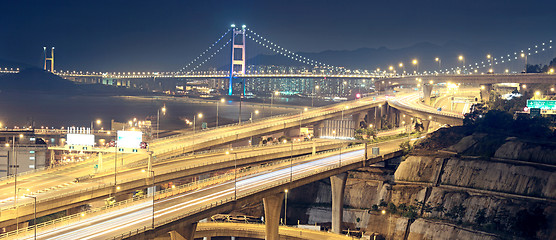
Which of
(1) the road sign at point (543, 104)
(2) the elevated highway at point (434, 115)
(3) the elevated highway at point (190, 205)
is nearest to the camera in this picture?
(3) the elevated highway at point (190, 205)

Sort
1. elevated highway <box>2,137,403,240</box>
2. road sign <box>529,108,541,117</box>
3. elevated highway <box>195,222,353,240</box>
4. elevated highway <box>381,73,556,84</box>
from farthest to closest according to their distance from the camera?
elevated highway <box>381,73,556,84</box> < road sign <box>529,108,541,117</box> < elevated highway <box>195,222,353,240</box> < elevated highway <box>2,137,403,240</box>

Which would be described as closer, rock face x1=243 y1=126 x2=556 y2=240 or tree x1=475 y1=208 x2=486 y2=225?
rock face x1=243 y1=126 x2=556 y2=240

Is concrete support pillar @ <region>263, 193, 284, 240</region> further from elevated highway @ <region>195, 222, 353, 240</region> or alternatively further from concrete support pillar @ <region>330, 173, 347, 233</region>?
concrete support pillar @ <region>330, 173, 347, 233</region>

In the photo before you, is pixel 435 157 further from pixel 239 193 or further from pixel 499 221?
A: pixel 239 193

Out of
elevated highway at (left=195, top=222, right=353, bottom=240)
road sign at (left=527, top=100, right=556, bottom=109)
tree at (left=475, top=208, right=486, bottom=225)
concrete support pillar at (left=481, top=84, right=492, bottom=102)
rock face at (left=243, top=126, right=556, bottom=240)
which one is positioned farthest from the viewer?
concrete support pillar at (left=481, top=84, right=492, bottom=102)

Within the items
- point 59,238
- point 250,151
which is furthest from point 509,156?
point 59,238

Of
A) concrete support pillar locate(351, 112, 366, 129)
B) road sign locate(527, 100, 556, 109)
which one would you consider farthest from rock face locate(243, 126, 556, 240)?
concrete support pillar locate(351, 112, 366, 129)

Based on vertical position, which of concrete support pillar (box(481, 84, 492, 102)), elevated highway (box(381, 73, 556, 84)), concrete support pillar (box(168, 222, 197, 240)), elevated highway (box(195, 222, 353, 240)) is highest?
elevated highway (box(381, 73, 556, 84))

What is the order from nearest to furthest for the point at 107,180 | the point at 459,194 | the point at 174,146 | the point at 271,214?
the point at 107,180 < the point at 271,214 < the point at 459,194 < the point at 174,146

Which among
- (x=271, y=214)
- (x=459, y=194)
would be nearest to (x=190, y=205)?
(x=271, y=214)

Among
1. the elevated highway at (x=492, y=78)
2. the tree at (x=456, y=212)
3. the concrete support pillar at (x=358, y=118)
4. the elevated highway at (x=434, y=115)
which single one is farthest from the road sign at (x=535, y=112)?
the concrete support pillar at (x=358, y=118)

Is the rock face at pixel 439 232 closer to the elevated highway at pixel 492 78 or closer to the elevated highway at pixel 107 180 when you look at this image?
the elevated highway at pixel 107 180

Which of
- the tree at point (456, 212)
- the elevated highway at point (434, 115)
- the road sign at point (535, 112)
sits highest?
the road sign at point (535, 112)

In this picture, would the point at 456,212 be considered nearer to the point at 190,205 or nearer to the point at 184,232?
the point at 190,205
